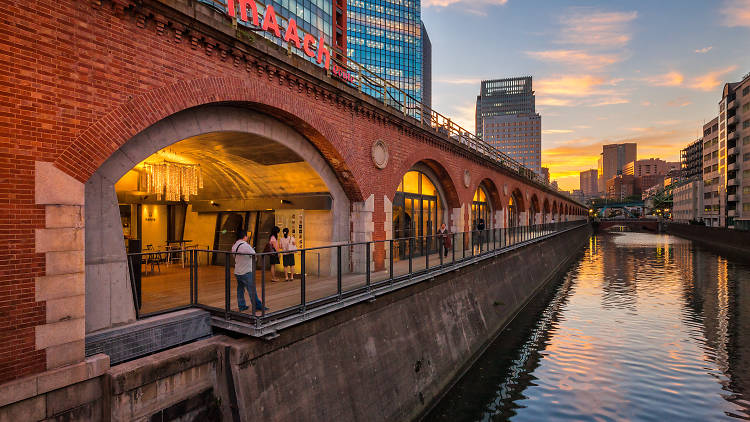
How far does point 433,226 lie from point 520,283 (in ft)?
19.2

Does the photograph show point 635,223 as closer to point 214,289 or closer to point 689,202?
point 689,202

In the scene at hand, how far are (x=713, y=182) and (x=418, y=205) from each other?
7796 cm

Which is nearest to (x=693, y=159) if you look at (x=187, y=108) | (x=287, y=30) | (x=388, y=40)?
(x=388, y=40)

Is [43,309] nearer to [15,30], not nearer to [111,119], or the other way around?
[111,119]

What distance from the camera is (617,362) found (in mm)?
12109

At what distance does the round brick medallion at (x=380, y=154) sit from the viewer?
13406 millimetres

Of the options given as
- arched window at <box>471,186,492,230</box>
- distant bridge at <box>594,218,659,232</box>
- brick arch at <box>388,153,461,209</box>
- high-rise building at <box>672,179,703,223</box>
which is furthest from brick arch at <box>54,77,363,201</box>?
distant bridge at <box>594,218,659,232</box>

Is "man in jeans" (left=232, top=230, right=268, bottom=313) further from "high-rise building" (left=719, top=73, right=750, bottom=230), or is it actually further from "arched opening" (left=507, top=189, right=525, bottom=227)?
"high-rise building" (left=719, top=73, right=750, bottom=230)

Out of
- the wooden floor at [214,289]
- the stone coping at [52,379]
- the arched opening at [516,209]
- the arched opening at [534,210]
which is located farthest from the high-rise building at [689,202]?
the stone coping at [52,379]

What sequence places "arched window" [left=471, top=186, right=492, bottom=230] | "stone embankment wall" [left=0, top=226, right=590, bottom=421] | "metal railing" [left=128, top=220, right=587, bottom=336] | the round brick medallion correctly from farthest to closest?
"arched window" [left=471, top=186, right=492, bottom=230], the round brick medallion, "metal railing" [left=128, top=220, right=587, bottom=336], "stone embankment wall" [left=0, top=226, right=590, bottom=421]

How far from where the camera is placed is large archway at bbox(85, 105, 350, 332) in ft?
20.4

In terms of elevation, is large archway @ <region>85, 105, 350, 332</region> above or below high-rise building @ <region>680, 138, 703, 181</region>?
below

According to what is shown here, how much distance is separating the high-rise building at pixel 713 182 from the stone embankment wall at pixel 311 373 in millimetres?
75908

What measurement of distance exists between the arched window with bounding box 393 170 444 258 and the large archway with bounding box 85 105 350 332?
4394mm
